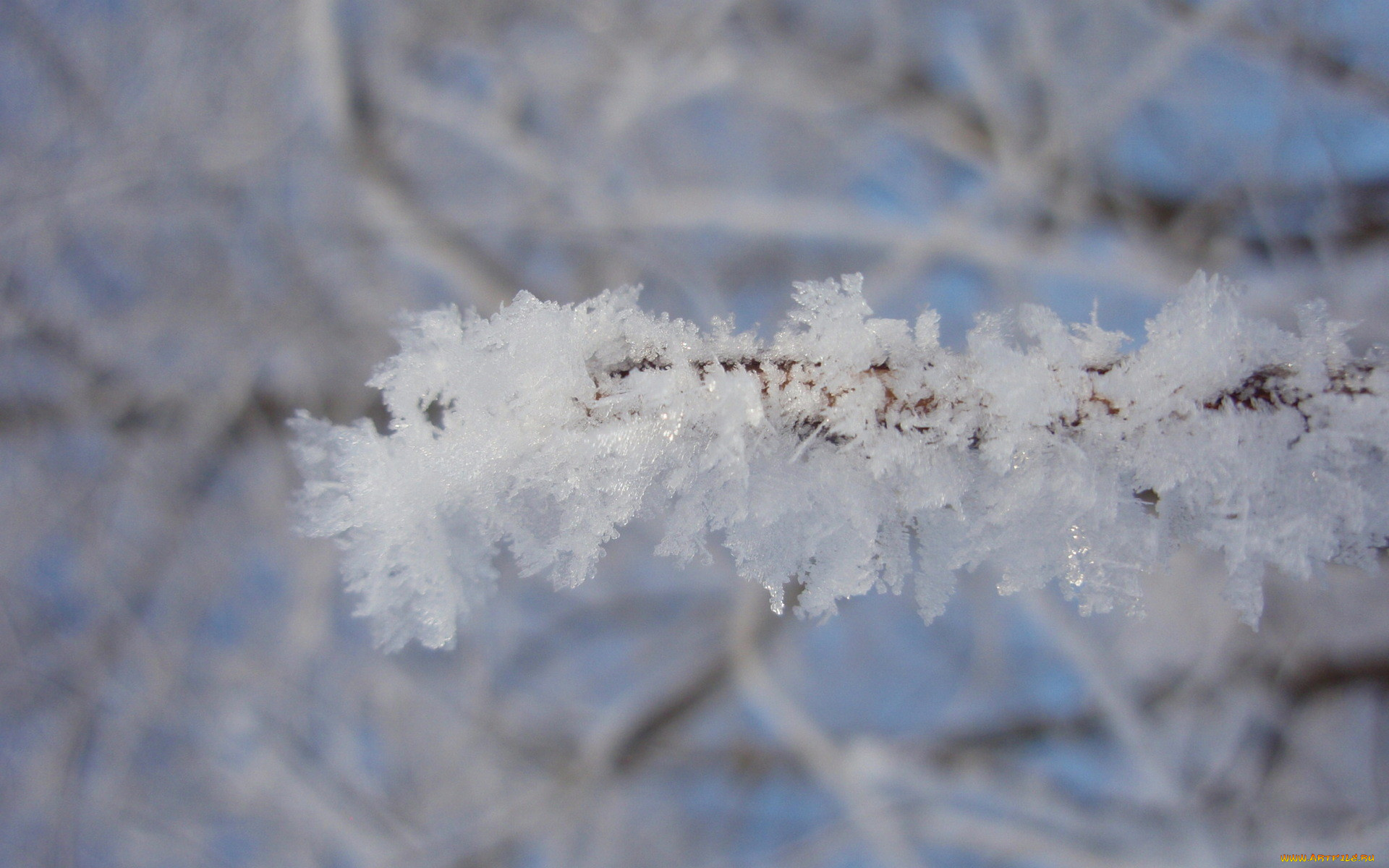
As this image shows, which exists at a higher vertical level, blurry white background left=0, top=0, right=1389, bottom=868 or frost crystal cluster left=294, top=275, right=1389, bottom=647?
blurry white background left=0, top=0, right=1389, bottom=868

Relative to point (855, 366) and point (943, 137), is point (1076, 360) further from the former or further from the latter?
point (943, 137)

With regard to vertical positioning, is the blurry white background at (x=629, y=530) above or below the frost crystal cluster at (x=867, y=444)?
above

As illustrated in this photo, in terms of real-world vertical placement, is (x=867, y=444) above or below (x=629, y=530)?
below

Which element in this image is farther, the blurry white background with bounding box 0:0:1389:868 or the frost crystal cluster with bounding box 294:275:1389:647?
the blurry white background with bounding box 0:0:1389:868

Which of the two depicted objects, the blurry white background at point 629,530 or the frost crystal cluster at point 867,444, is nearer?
the frost crystal cluster at point 867,444
